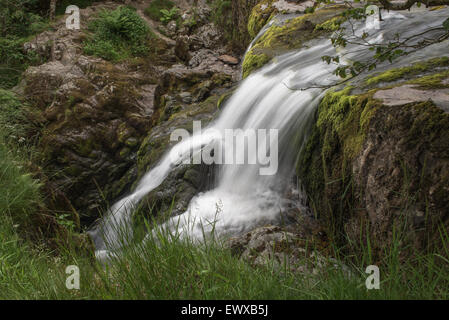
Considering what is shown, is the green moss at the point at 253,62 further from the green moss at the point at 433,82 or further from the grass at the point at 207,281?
the grass at the point at 207,281

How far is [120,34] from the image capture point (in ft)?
41.0

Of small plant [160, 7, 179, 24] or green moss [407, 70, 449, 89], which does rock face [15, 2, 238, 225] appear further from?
small plant [160, 7, 179, 24]

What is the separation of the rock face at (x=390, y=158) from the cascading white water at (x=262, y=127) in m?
0.64

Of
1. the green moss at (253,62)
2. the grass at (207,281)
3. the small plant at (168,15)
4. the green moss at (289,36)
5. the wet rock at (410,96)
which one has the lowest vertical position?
the grass at (207,281)

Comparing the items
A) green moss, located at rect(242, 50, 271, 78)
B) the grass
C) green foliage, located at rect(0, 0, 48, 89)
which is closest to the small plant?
green foliage, located at rect(0, 0, 48, 89)

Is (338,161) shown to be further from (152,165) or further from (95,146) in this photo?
(95,146)

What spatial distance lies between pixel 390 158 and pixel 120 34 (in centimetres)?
1223

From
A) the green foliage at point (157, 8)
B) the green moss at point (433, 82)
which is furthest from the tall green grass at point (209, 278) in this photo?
the green foliage at point (157, 8)

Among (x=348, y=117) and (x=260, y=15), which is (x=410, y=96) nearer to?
(x=348, y=117)

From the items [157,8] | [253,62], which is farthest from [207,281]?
[157,8]

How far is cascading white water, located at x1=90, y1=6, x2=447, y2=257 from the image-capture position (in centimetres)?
429

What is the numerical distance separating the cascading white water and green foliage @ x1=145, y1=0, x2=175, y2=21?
9.76m

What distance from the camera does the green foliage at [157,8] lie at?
14.6 metres
